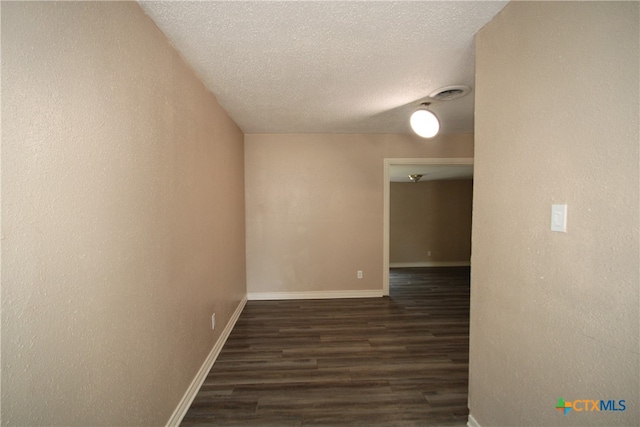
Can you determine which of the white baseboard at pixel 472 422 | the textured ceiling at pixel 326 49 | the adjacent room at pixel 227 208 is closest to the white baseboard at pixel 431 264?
the adjacent room at pixel 227 208

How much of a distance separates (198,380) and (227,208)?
4.97 ft

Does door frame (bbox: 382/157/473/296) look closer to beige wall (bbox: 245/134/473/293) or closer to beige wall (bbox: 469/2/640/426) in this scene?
beige wall (bbox: 245/134/473/293)

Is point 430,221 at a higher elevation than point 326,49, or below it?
below

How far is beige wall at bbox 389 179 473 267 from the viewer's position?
6.11m

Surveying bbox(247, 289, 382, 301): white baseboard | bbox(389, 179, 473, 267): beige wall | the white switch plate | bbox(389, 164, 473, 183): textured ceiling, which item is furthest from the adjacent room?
bbox(389, 179, 473, 267): beige wall

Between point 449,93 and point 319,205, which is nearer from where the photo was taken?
point 449,93

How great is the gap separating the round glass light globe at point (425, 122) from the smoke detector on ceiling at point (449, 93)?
146 millimetres

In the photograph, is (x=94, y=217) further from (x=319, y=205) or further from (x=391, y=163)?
(x=391, y=163)

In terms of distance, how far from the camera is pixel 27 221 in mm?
664

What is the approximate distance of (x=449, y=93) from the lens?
207cm

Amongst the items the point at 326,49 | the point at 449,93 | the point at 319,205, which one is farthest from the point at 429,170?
the point at 326,49

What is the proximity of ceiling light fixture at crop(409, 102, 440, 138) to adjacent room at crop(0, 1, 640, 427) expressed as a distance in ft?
0.09

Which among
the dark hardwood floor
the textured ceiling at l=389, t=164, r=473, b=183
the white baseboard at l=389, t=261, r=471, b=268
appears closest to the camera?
the dark hardwood floor

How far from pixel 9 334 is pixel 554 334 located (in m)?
1.72
